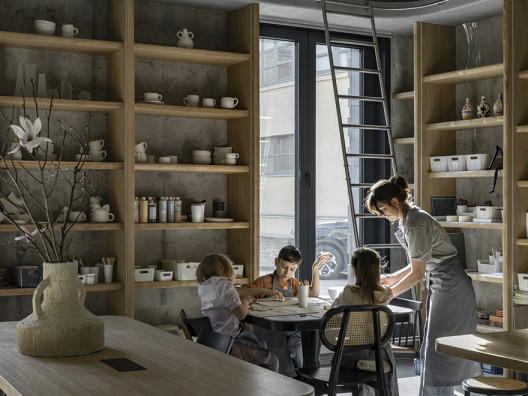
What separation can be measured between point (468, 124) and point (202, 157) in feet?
6.70

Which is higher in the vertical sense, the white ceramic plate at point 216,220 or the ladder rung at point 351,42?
the ladder rung at point 351,42

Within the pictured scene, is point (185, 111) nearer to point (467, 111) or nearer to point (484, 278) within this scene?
point (467, 111)

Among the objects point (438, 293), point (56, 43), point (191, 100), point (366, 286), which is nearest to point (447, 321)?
point (438, 293)

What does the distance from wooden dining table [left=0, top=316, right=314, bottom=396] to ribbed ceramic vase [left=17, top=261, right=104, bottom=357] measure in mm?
35

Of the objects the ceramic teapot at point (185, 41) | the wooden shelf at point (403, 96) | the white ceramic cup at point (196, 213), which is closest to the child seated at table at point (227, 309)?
the white ceramic cup at point (196, 213)

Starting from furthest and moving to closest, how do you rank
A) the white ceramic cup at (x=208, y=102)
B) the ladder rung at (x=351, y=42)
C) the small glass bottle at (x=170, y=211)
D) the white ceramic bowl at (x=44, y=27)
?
the ladder rung at (x=351, y=42) < the white ceramic cup at (x=208, y=102) < the small glass bottle at (x=170, y=211) < the white ceramic bowl at (x=44, y=27)

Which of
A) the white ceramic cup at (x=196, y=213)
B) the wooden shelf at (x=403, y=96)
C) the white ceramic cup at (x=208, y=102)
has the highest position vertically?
the wooden shelf at (x=403, y=96)

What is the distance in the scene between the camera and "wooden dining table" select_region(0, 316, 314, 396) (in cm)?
205

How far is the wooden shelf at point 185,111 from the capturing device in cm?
518

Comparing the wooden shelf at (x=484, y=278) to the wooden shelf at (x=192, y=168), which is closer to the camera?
the wooden shelf at (x=192, y=168)

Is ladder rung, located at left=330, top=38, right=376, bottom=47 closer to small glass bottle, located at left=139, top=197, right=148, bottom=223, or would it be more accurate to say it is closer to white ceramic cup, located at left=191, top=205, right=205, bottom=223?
white ceramic cup, located at left=191, top=205, right=205, bottom=223

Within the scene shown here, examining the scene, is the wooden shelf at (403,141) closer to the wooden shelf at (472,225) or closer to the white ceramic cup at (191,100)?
the wooden shelf at (472,225)

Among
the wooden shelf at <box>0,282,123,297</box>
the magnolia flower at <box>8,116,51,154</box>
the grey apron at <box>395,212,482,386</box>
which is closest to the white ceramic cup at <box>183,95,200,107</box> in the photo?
the wooden shelf at <box>0,282,123,297</box>

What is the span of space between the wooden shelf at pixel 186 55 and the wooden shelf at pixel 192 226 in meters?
1.20
